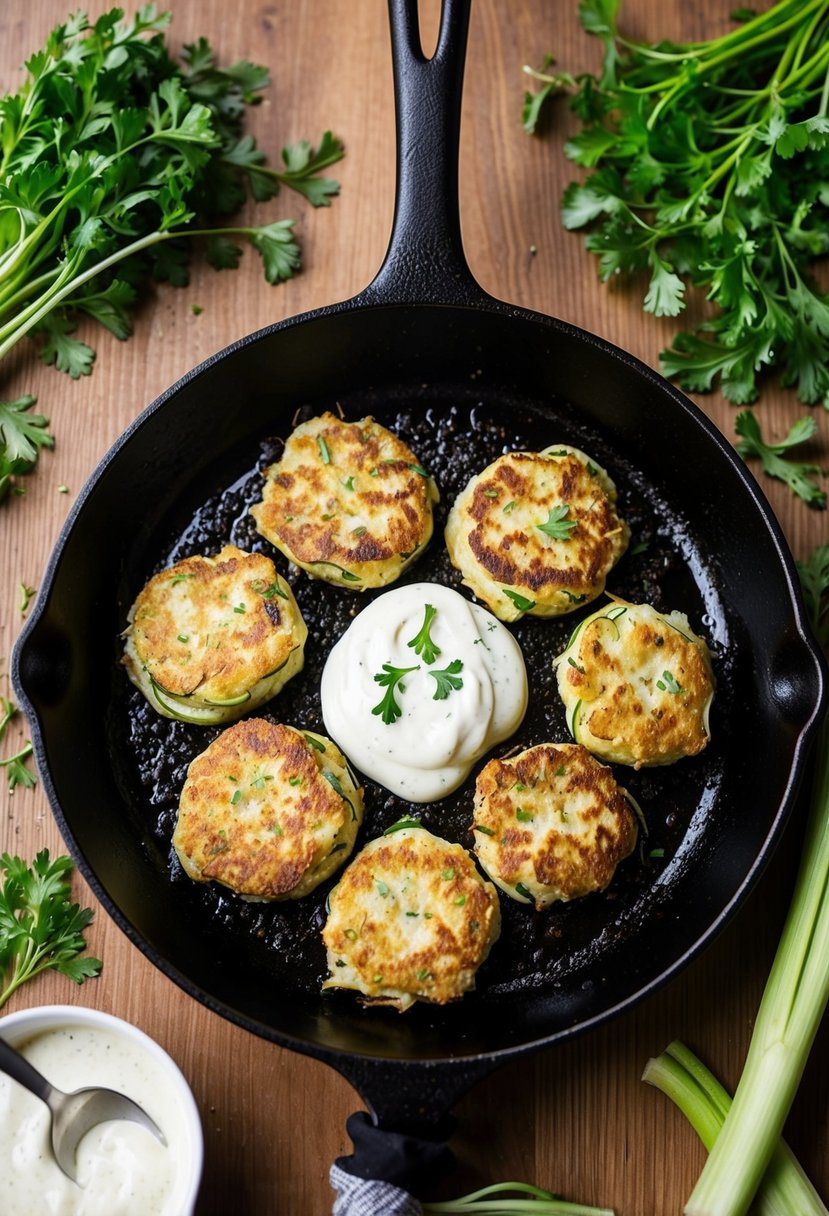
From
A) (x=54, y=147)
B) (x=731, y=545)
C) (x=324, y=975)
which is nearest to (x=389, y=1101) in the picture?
(x=324, y=975)

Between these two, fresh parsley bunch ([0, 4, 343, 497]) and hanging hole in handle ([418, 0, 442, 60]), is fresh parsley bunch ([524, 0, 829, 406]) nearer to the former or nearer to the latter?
hanging hole in handle ([418, 0, 442, 60])

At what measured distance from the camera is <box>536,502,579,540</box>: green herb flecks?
327cm

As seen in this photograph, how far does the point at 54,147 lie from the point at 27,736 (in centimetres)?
181

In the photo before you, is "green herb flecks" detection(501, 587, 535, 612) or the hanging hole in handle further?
the hanging hole in handle

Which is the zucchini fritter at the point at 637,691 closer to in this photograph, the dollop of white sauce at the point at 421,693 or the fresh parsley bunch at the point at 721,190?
the dollop of white sauce at the point at 421,693

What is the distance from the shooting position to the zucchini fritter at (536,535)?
328 centimetres

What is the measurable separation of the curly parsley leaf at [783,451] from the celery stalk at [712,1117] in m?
1.75

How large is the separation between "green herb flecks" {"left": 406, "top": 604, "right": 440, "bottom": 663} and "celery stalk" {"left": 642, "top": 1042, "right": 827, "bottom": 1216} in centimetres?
135

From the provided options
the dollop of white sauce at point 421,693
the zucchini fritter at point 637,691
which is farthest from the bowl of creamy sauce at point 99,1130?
the zucchini fritter at point 637,691

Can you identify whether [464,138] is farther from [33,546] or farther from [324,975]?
[324,975]

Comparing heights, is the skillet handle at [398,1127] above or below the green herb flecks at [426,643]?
below

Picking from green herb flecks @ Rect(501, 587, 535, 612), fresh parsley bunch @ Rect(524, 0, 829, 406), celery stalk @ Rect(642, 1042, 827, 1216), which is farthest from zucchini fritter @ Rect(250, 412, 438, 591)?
celery stalk @ Rect(642, 1042, 827, 1216)

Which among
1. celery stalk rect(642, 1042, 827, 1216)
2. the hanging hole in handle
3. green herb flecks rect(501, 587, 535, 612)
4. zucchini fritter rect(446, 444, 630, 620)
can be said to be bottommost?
celery stalk rect(642, 1042, 827, 1216)

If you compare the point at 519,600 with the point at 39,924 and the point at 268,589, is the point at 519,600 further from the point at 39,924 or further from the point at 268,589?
the point at 39,924
